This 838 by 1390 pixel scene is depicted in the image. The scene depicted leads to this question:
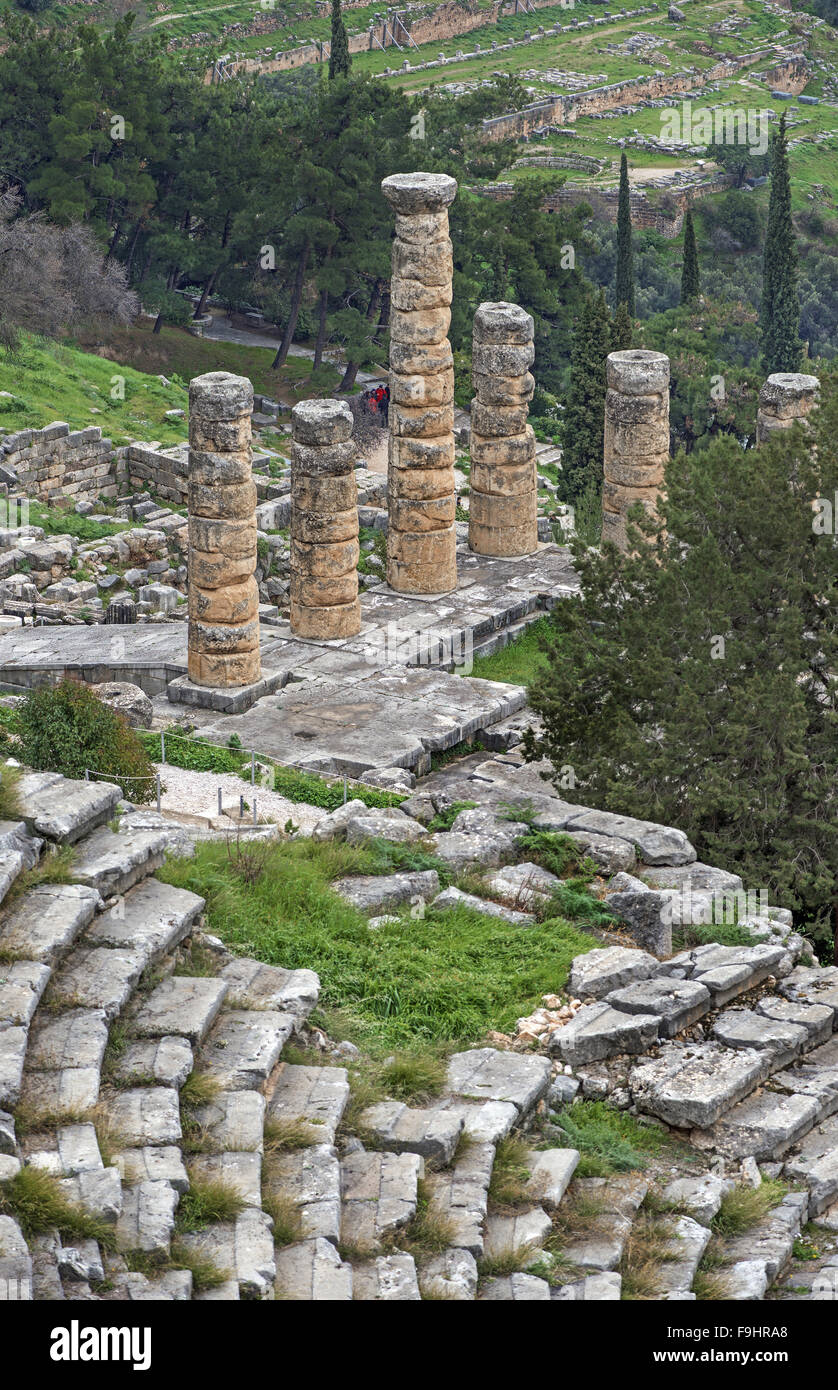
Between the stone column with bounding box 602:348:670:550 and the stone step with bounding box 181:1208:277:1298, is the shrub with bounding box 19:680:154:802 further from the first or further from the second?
the stone column with bounding box 602:348:670:550

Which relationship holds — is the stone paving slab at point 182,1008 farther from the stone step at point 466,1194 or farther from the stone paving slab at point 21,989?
the stone step at point 466,1194

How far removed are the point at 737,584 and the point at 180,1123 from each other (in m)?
9.45

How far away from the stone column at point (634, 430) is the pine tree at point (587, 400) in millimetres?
10953

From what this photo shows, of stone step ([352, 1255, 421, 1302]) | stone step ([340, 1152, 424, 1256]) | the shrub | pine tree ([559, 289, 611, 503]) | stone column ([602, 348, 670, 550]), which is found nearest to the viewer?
stone step ([352, 1255, 421, 1302])

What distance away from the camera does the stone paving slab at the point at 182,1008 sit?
505 inches

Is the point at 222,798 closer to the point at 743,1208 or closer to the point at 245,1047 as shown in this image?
the point at 245,1047

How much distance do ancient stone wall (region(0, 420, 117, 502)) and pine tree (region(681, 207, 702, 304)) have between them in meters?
21.6

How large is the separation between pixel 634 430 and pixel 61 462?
34.8 feet

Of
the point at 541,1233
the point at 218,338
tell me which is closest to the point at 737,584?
the point at 541,1233

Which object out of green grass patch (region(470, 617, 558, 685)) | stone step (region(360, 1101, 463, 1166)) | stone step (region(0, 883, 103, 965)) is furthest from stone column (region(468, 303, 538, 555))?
stone step (region(360, 1101, 463, 1166))

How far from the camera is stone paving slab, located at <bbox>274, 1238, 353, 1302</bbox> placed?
423 inches

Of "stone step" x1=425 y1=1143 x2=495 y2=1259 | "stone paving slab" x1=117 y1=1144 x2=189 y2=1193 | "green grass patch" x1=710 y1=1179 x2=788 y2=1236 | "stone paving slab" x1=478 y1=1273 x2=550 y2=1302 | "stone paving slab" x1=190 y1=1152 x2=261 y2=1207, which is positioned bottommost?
"green grass patch" x1=710 y1=1179 x2=788 y2=1236

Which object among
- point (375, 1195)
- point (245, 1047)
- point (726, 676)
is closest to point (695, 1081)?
point (375, 1195)

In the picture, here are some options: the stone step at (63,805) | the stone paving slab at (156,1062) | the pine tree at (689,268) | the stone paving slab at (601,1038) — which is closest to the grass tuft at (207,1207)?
the stone paving slab at (156,1062)
